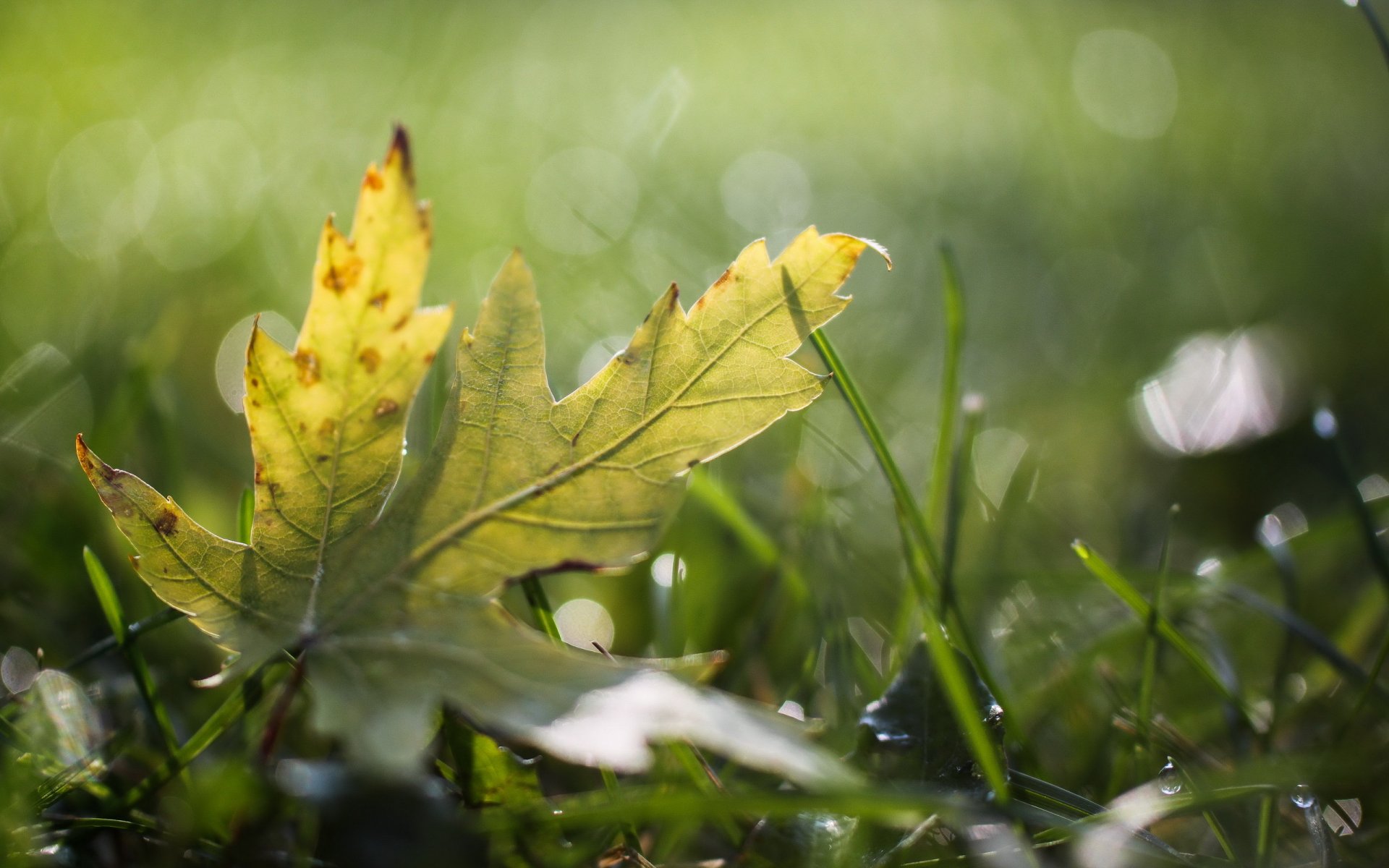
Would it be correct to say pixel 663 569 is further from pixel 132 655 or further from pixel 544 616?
pixel 132 655

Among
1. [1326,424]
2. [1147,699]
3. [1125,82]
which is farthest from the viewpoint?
[1125,82]

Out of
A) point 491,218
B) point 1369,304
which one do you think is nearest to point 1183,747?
point 1369,304

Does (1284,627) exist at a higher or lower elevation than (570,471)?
lower

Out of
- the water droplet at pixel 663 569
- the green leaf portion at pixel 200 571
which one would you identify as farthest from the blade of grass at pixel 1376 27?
the green leaf portion at pixel 200 571

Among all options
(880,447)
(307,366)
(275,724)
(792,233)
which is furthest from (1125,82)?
(275,724)

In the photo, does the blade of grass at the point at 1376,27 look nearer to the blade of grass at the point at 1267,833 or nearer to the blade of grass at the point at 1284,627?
the blade of grass at the point at 1284,627

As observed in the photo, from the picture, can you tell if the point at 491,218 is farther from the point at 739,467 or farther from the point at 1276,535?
the point at 1276,535

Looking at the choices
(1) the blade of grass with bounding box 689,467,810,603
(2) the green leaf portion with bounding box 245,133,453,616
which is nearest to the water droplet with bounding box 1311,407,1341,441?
(1) the blade of grass with bounding box 689,467,810,603
